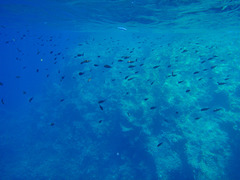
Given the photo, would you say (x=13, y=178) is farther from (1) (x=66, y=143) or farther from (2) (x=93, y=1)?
(2) (x=93, y=1)

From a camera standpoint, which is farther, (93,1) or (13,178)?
(93,1)

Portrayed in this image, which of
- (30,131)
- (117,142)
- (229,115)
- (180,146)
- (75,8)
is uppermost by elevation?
(75,8)

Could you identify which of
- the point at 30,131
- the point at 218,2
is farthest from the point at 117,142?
the point at 218,2

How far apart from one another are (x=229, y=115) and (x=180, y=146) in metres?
6.33

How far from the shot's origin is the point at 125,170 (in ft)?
50.7

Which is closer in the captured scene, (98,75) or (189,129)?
(189,129)

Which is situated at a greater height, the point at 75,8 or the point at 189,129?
Answer: the point at 75,8

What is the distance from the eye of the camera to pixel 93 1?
57.1 ft

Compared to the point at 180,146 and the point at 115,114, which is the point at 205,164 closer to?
the point at 180,146

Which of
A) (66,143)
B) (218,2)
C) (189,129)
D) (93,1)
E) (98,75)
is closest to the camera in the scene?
(218,2)

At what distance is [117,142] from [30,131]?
13.5 meters

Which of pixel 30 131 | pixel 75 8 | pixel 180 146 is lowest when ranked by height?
pixel 30 131

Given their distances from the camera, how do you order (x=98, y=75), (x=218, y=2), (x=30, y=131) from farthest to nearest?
(x=98, y=75)
(x=30, y=131)
(x=218, y=2)

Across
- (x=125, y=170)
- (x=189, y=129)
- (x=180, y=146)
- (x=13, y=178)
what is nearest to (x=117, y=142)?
(x=125, y=170)
